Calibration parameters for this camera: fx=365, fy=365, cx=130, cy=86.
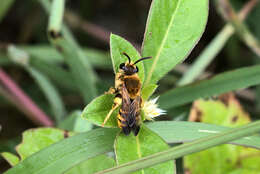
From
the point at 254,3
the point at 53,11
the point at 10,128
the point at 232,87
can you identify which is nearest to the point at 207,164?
the point at 232,87

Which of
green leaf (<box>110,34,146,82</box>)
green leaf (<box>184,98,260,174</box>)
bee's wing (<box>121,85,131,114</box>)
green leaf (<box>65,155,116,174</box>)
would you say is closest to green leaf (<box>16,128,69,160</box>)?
green leaf (<box>65,155,116,174</box>)

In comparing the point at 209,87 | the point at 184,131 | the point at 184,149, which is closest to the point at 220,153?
the point at 209,87

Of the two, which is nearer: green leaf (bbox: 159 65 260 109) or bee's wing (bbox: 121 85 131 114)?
bee's wing (bbox: 121 85 131 114)

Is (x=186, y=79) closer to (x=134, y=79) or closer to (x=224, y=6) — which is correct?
(x=224, y=6)

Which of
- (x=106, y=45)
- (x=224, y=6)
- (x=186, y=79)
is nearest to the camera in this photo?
(x=186, y=79)

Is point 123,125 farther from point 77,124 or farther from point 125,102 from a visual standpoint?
point 77,124

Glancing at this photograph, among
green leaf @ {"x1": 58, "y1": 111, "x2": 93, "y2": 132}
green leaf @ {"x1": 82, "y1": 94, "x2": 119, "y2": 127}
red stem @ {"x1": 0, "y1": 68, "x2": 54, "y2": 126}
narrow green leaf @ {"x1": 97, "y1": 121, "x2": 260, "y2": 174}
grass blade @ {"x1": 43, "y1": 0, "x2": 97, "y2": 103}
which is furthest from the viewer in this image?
red stem @ {"x1": 0, "y1": 68, "x2": 54, "y2": 126}

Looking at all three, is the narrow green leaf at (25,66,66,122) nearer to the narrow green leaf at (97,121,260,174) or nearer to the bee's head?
the bee's head
